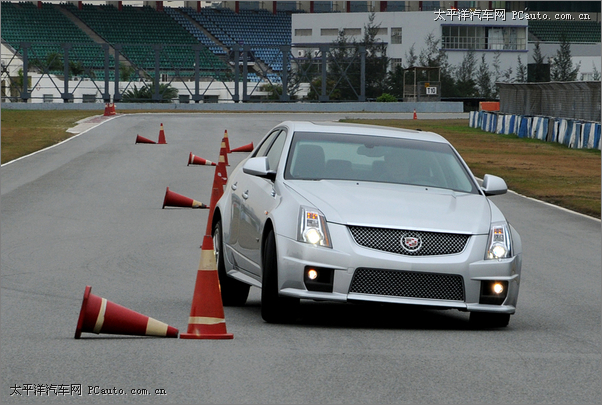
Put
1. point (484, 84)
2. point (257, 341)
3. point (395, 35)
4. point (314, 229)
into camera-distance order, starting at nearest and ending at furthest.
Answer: point (257, 341), point (314, 229), point (484, 84), point (395, 35)

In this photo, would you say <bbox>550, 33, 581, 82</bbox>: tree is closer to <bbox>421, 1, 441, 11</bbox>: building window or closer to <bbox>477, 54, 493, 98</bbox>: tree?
<bbox>477, 54, 493, 98</bbox>: tree

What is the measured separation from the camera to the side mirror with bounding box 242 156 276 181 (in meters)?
8.77

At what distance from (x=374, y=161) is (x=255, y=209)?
44.6 inches

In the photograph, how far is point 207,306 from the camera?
734 cm

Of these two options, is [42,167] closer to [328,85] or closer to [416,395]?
[416,395]

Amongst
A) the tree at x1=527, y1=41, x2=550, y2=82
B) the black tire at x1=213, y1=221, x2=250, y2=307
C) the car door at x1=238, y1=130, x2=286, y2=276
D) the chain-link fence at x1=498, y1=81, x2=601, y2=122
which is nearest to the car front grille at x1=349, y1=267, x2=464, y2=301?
the car door at x1=238, y1=130, x2=286, y2=276

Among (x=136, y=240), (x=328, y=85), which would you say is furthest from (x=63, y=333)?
(x=328, y=85)

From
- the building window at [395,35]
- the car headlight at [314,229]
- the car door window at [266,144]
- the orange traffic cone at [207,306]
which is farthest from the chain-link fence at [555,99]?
the building window at [395,35]

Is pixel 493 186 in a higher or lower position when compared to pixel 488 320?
higher

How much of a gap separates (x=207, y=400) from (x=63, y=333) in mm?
2354

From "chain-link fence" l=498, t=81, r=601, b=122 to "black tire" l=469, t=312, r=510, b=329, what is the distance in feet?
93.7

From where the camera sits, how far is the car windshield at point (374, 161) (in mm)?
8984

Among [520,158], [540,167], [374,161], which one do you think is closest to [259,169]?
[374,161]

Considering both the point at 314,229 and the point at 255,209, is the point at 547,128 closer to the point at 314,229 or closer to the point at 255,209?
the point at 255,209
